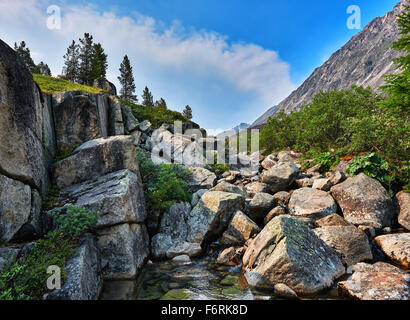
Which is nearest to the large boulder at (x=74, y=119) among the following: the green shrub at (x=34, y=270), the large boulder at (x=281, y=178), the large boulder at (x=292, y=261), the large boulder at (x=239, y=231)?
the green shrub at (x=34, y=270)

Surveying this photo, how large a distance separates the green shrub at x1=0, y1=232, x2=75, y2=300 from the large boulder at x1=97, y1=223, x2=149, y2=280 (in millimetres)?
1274

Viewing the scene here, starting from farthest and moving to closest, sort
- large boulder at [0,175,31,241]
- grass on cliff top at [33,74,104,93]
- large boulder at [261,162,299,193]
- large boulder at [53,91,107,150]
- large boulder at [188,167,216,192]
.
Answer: grass on cliff top at [33,74,104,93] < large boulder at [188,167,216,192] < large boulder at [261,162,299,193] < large boulder at [53,91,107,150] < large boulder at [0,175,31,241]

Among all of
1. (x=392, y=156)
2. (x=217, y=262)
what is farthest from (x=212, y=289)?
(x=392, y=156)

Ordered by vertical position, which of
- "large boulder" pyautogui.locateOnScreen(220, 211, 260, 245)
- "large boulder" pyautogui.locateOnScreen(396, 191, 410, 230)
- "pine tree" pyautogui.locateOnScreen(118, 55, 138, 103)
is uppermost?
"pine tree" pyautogui.locateOnScreen(118, 55, 138, 103)

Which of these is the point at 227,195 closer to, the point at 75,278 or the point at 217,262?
the point at 217,262

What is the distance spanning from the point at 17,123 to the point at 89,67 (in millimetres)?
59427

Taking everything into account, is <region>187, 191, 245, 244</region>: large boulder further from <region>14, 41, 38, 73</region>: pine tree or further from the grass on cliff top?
<region>14, 41, 38, 73</region>: pine tree

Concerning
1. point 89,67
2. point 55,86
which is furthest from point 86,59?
point 55,86

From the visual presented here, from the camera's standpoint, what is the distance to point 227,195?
10219mm

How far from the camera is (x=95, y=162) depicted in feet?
30.4

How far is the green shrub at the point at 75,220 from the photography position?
606 cm

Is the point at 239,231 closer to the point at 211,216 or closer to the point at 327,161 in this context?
the point at 211,216

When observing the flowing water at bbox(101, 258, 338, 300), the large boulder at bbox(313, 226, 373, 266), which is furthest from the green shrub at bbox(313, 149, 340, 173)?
the flowing water at bbox(101, 258, 338, 300)

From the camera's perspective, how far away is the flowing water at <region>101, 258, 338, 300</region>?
5.74m
